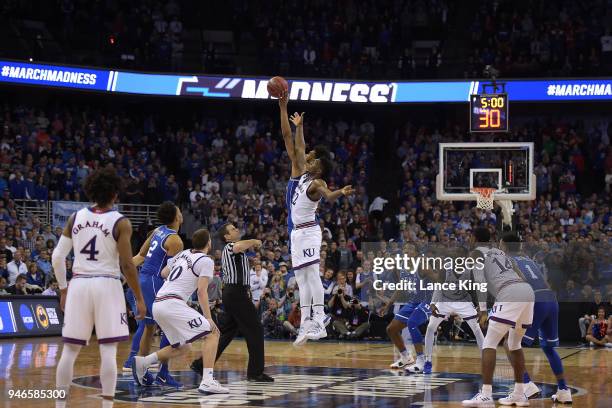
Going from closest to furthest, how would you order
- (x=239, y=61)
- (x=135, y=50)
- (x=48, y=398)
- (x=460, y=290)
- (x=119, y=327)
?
(x=119, y=327) → (x=48, y=398) → (x=460, y=290) → (x=135, y=50) → (x=239, y=61)

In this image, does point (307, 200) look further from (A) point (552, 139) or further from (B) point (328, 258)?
(A) point (552, 139)

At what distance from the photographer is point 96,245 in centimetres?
827

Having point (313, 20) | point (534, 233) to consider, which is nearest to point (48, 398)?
point (534, 233)

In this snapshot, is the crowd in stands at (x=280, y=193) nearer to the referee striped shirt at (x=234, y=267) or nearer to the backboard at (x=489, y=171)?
the backboard at (x=489, y=171)

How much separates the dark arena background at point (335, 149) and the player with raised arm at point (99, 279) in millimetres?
5777

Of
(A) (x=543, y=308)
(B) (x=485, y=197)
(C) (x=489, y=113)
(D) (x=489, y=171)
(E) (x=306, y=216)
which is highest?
(C) (x=489, y=113)

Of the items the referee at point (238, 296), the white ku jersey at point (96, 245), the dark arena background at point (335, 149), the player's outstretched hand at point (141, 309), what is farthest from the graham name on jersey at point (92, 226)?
the dark arena background at point (335, 149)

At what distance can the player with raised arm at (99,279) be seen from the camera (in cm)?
820

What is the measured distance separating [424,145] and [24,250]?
1331 centimetres

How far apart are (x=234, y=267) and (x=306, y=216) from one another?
5.76ft

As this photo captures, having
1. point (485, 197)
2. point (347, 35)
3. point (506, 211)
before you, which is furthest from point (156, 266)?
point (347, 35)

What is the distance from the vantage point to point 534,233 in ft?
72.1

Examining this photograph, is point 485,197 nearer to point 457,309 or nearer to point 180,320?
point 457,309

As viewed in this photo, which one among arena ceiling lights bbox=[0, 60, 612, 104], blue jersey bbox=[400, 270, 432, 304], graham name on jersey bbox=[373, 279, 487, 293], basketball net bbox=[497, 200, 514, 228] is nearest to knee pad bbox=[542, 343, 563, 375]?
graham name on jersey bbox=[373, 279, 487, 293]
